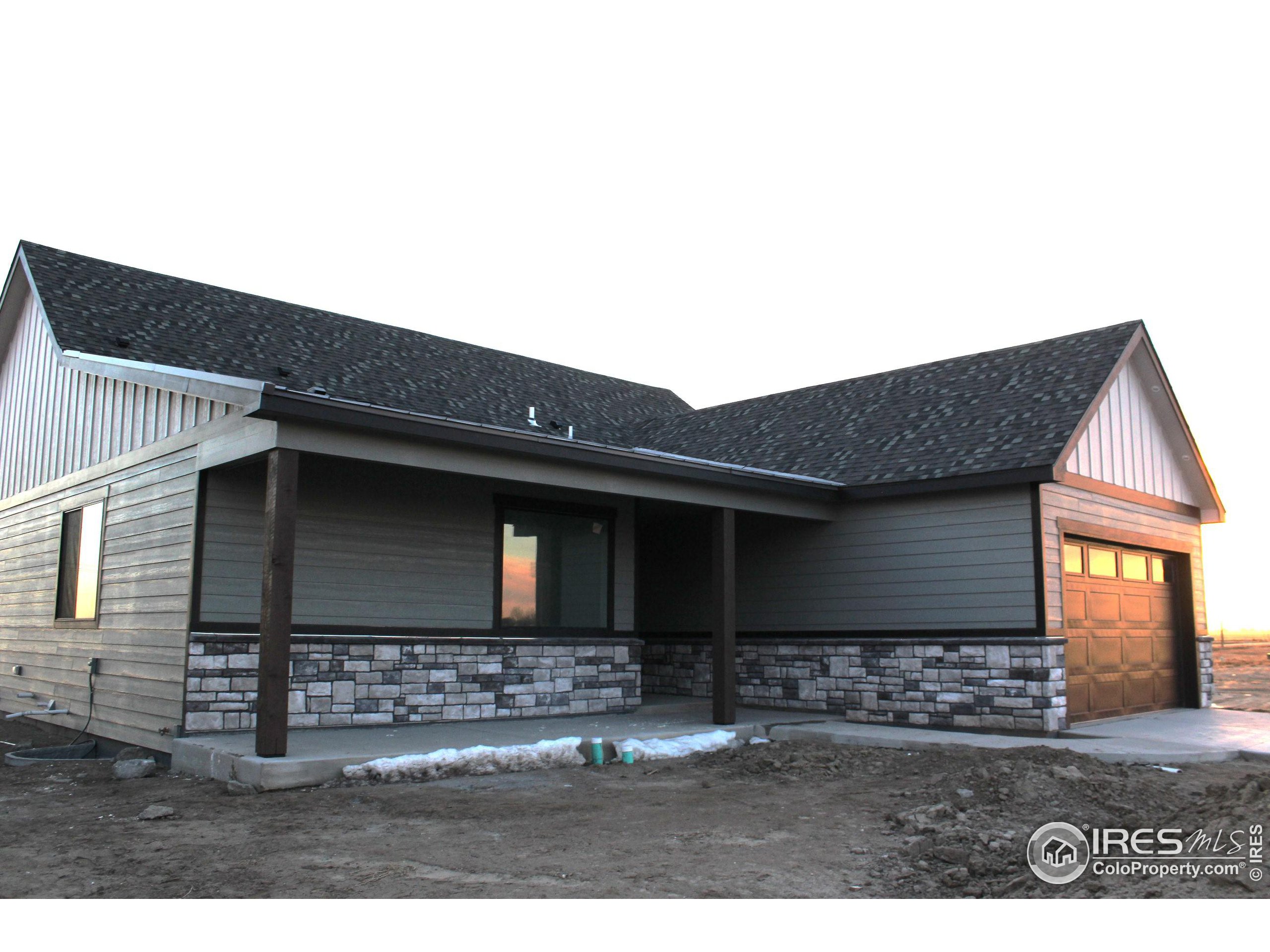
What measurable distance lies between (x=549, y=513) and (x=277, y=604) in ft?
15.3

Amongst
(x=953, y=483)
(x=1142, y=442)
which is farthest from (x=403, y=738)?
(x=1142, y=442)

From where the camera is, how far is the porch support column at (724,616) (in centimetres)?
1052

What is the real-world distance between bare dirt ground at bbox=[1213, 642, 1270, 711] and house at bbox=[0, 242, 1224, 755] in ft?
6.82

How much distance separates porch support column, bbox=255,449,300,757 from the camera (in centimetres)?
733

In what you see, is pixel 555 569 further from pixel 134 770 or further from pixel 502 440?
pixel 134 770

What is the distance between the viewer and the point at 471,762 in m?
7.96

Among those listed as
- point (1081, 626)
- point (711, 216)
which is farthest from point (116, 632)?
point (711, 216)

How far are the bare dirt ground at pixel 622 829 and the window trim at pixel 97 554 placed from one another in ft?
8.26

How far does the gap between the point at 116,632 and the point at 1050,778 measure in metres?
9.34

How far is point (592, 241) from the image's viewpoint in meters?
20.3

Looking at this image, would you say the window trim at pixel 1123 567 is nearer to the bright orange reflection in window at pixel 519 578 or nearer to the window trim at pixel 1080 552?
the window trim at pixel 1080 552

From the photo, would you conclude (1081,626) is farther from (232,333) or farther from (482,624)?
(232,333)

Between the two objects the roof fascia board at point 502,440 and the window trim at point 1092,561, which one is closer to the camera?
the roof fascia board at point 502,440

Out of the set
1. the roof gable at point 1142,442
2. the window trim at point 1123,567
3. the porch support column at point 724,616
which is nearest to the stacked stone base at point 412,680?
the porch support column at point 724,616
